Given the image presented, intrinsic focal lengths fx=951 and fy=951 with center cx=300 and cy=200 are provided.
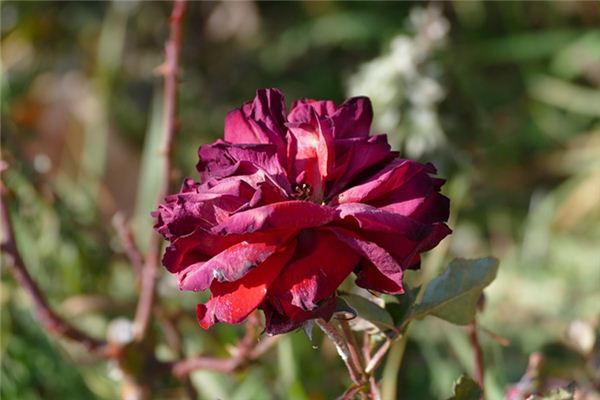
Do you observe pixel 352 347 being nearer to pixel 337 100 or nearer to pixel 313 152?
pixel 313 152

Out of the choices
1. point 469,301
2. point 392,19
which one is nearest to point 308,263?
point 469,301

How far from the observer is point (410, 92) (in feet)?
4.41

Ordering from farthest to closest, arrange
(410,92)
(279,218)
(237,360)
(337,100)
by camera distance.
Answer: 1. (337,100)
2. (410,92)
3. (237,360)
4. (279,218)

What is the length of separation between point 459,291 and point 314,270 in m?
0.14

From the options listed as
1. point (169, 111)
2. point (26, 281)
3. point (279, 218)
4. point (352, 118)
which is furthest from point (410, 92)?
point (279, 218)

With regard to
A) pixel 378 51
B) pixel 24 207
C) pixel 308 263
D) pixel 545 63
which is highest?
pixel 308 263

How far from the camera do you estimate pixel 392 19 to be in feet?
6.09

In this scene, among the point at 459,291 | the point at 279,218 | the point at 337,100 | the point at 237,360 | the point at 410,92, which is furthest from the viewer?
the point at 337,100

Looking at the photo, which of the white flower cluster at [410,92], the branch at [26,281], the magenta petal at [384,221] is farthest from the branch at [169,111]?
the white flower cluster at [410,92]

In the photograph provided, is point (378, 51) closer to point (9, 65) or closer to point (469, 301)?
point (9, 65)

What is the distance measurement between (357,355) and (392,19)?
1.39 meters

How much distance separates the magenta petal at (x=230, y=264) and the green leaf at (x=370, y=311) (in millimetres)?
87

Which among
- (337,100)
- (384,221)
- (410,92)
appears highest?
(384,221)

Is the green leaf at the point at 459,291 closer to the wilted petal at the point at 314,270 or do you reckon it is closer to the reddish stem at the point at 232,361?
the wilted petal at the point at 314,270
